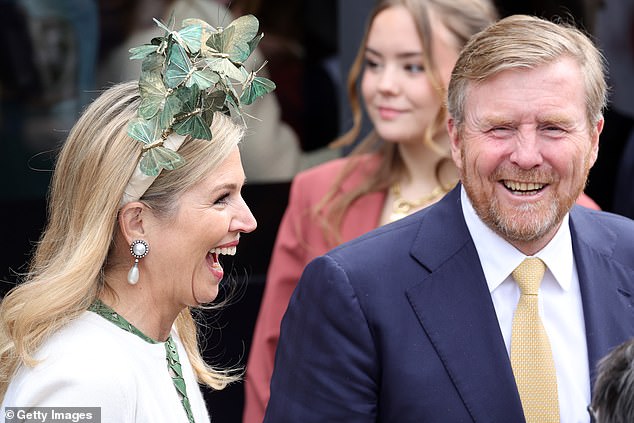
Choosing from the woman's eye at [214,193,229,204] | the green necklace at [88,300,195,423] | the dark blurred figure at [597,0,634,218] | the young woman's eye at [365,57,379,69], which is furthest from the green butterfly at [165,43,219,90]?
the dark blurred figure at [597,0,634,218]

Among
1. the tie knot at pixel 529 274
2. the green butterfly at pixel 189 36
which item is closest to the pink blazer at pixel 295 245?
the tie knot at pixel 529 274

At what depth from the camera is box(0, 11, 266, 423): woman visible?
229 centimetres

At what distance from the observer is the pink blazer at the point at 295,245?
3.92 m

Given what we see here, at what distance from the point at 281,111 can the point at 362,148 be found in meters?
1.08

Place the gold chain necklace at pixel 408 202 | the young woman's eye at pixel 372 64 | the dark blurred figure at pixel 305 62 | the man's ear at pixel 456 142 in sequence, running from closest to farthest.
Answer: the man's ear at pixel 456 142 → the gold chain necklace at pixel 408 202 → the young woman's eye at pixel 372 64 → the dark blurred figure at pixel 305 62

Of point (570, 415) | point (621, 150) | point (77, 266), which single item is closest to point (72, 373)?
point (77, 266)

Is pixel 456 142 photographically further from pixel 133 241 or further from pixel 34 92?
pixel 34 92

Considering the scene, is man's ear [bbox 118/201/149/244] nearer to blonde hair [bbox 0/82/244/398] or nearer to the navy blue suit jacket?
blonde hair [bbox 0/82/244/398]

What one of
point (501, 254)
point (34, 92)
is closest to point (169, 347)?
point (501, 254)

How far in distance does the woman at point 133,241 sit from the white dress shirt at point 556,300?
1.87ft

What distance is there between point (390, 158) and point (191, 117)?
1.69 metres

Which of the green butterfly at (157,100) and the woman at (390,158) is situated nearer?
the green butterfly at (157,100)

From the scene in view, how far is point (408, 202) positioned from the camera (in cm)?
388

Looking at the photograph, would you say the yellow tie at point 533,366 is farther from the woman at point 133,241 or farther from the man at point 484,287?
the woman at point 133,241
